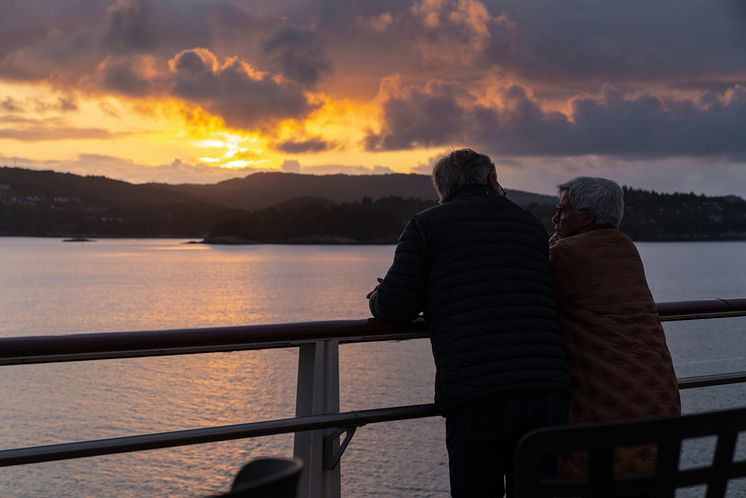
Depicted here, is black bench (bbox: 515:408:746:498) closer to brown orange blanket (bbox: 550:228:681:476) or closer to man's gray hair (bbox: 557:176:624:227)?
brown orange blanket (bbox: 550:228:681:476)

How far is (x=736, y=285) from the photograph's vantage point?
204 ft

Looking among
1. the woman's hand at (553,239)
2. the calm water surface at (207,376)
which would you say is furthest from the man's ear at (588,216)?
the calm water surface at (207,376)

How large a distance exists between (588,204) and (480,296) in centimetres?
45

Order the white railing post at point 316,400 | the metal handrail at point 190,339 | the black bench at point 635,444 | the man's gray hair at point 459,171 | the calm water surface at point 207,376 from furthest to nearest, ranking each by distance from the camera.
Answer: the calm water surface at point 207,376 → the white railing post at point 316,400 → the man's gray hair at point 459,171 → the metal handrail at point 190,339 → the black bench at point 635,444

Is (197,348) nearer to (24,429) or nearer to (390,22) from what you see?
(24,429)

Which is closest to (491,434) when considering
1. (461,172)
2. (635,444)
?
(461,172)

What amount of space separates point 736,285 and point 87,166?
3389 inches

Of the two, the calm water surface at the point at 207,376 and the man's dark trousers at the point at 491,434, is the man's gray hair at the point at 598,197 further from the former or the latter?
the calm water surface at the point at 207,376

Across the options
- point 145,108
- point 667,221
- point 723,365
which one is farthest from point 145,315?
point 667,221

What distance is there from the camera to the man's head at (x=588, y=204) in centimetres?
224

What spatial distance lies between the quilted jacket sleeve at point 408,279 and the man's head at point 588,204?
446 millimetres

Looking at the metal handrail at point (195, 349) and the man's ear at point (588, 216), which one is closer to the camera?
the metal handrail at point (195, 349)

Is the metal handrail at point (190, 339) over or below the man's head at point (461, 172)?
below

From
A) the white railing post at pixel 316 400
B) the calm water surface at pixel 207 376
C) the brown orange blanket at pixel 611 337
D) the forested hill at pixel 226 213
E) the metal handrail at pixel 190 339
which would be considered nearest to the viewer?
the metal handrail at pixel 190 339
